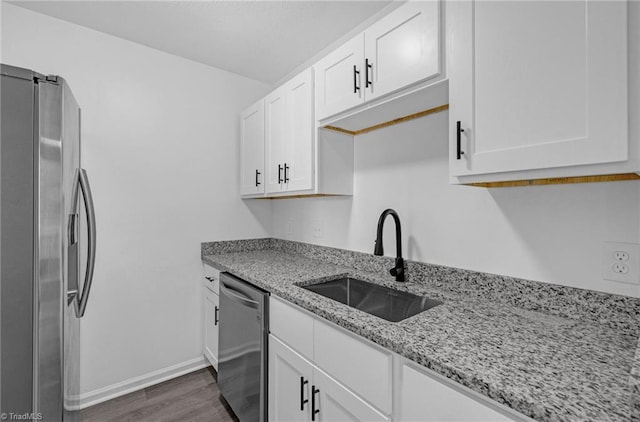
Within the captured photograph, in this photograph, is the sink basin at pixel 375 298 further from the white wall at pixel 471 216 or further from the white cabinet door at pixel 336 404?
the white cabinet door at pixel 336 404

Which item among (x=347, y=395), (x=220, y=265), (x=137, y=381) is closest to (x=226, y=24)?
(x=220, y=265)

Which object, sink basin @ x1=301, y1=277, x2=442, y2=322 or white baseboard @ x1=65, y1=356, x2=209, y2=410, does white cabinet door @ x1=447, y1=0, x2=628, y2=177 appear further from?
white baseboard @ x1=65, y1=356, x2=209, y2=410

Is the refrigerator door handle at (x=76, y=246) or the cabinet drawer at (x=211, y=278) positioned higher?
the refrigerator door handle at (x=76, y=246)

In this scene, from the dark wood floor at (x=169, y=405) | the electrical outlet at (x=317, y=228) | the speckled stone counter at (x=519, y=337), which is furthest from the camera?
the electrical outlet at (x=317, y=228)

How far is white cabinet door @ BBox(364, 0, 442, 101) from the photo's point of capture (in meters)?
1.12

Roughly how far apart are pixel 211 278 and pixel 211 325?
14.1 inches

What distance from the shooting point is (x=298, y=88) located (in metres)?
1.84

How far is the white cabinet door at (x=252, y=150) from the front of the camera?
7.41 ft

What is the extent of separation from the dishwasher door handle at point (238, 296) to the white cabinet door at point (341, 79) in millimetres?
1091

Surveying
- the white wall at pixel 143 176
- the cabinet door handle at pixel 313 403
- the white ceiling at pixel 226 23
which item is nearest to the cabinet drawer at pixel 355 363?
the cabinet door handle at pixel 313 403

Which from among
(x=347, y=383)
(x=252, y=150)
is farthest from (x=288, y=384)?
(x=252, y=150)

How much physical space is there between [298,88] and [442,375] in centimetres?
167

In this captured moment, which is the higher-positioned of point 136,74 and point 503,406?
point 136,74

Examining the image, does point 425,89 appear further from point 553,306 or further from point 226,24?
point 226,24
